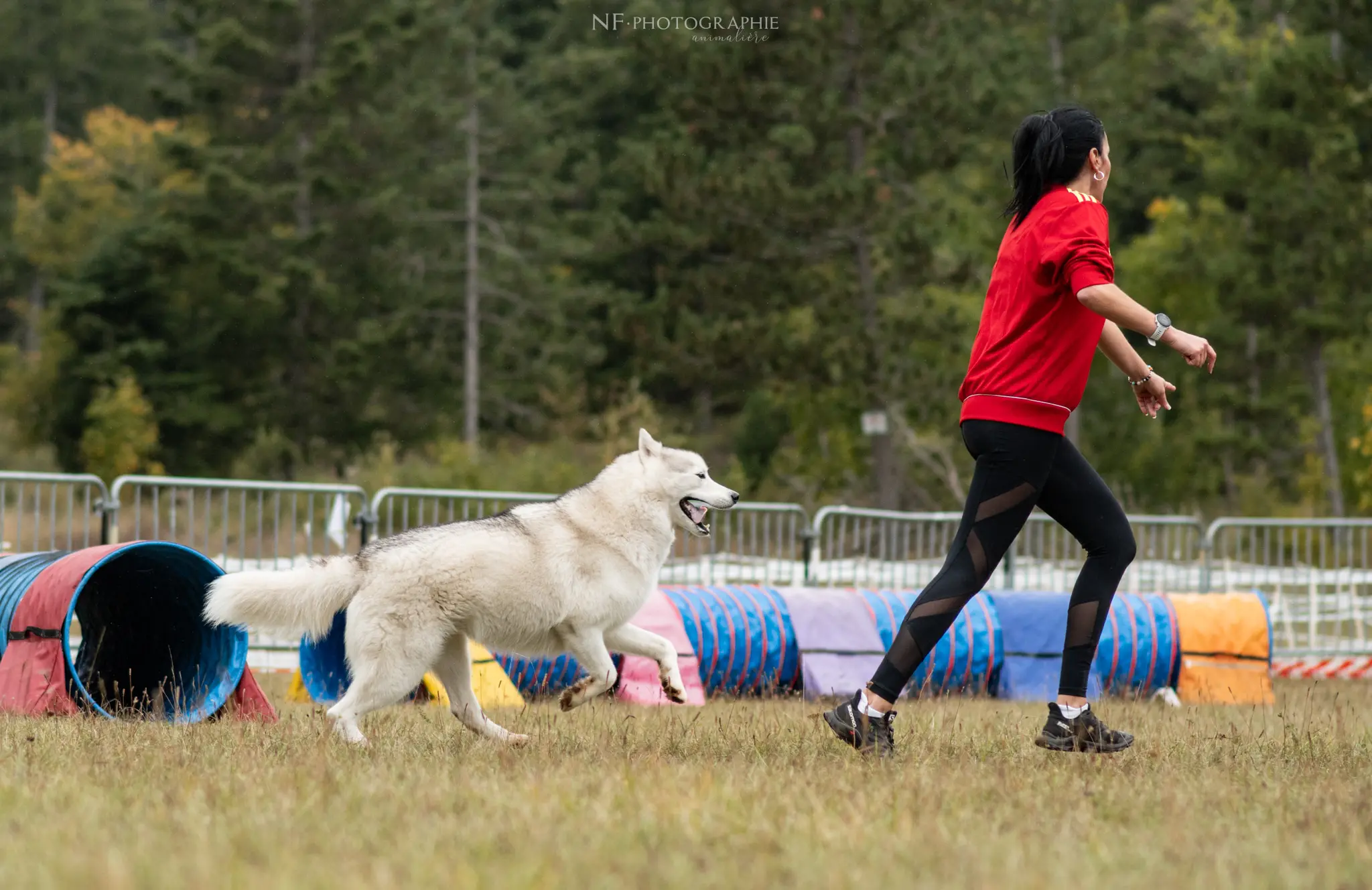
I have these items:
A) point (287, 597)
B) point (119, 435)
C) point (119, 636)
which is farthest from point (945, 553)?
point (119, 435)

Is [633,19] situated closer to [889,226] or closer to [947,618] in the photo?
[889,226]

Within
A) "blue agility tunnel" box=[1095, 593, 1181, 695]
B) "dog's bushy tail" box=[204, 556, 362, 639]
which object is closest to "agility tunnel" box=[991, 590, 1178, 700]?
"blue agility tunnel" box=[1095, 593, 1181, 695]

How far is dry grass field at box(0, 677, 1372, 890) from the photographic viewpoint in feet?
10.4

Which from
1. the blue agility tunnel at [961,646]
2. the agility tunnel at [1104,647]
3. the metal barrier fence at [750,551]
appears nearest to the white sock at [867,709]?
the blue agility tunnel at [961,646]

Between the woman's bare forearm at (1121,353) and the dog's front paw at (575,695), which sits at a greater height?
the woman's bare forearm at (1121,353)

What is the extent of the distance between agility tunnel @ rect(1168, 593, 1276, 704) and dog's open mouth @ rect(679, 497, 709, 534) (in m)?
5.03

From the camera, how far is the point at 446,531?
605 centimetres

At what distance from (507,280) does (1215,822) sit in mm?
30129

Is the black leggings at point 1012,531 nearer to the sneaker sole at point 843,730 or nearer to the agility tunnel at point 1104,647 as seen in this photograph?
the sneaker sole at point 843,730

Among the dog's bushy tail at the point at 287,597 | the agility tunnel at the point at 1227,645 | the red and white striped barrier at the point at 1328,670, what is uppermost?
the dog's bushy tail at the point at 287,597

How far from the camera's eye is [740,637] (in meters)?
9.70

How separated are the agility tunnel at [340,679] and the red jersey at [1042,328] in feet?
11.3

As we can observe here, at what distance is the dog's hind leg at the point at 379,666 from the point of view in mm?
5805

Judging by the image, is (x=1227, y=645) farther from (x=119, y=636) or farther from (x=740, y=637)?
(x=119, y=636)
